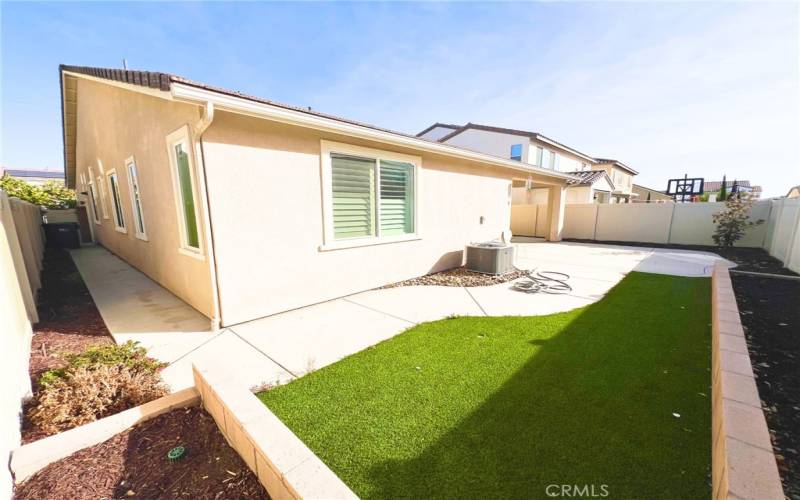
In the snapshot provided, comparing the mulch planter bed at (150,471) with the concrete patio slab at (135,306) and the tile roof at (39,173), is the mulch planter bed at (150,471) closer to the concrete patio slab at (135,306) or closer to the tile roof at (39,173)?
the concrete patio slab at (135,306)

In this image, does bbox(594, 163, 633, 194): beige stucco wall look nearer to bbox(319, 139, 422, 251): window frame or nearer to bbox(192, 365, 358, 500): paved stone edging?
bbox(319, 139, 422, 251): window frame

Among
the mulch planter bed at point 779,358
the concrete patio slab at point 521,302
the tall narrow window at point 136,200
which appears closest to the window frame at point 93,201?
the tall narrow window at point 136,200

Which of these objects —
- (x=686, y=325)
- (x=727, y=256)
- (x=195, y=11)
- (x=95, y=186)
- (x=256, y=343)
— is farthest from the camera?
(x=95, y=186)

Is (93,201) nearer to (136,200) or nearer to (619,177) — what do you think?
(136,200)

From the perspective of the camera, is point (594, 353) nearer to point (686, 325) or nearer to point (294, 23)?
point (686, 325)

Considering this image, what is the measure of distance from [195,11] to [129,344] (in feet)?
21.3

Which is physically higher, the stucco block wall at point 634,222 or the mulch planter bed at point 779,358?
the stucco block wall at point 634,222

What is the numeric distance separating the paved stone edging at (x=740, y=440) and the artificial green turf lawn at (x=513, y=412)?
28 centimetres

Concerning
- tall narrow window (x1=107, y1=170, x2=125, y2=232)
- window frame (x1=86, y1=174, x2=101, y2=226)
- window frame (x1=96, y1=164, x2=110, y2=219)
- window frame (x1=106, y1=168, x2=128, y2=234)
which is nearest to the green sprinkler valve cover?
window frame (x1=106, y1=168, x2=128, y2=234)

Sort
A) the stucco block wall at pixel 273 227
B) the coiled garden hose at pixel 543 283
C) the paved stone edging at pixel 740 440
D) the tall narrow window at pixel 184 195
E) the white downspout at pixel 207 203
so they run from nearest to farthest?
1. the paved stone edging at pixel 740 440
2. the white downspout at pixel 207 203
3. the stucco block wall at pixel 273 227
4. the tall narrow window at pixel 184 195
5. the coiled garden hose at pixel 543 283

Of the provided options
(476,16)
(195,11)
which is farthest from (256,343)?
(476,16)

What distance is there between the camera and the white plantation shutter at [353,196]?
5.41m

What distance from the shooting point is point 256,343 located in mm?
3789

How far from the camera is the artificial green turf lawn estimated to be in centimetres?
183
